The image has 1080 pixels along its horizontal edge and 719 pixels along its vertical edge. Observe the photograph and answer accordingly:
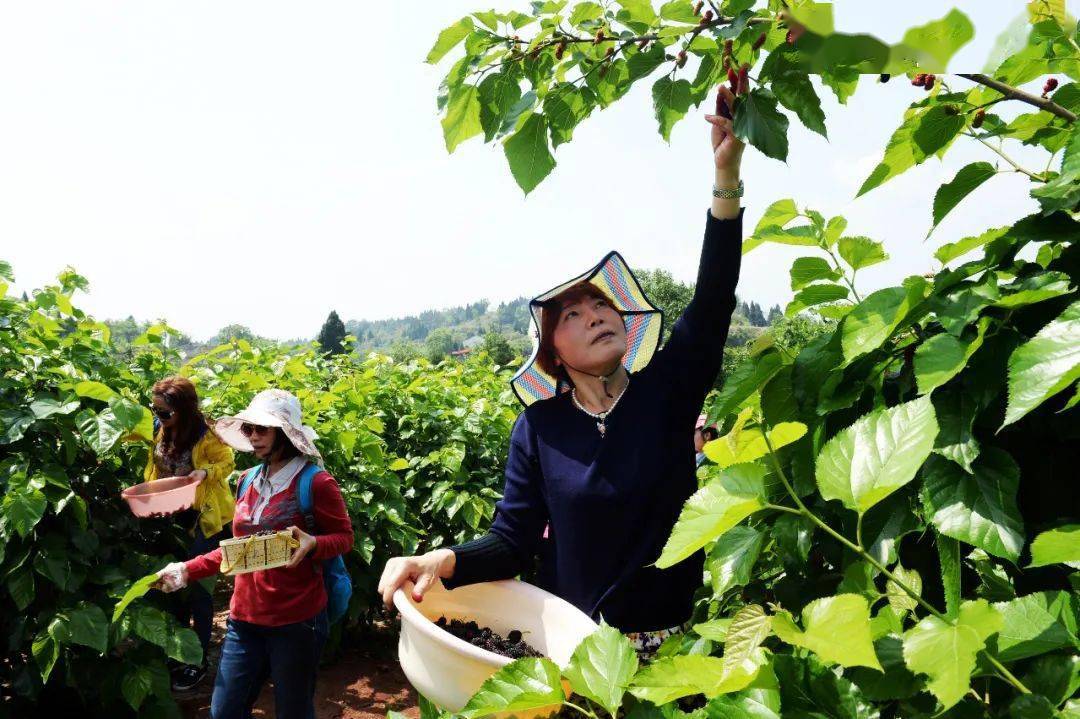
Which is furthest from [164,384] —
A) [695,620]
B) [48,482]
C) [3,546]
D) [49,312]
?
[695,620]

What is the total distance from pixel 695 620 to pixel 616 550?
1.08 feet

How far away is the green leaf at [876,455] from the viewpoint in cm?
66

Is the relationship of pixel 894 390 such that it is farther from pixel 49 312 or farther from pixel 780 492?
pixel 49 312

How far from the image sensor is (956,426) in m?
0.80

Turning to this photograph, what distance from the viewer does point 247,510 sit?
3527mm

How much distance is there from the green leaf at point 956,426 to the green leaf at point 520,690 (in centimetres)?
48

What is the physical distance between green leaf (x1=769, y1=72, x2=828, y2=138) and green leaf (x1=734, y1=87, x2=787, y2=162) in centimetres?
3

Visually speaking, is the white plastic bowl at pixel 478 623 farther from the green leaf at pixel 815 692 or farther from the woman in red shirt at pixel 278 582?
the woman in red shirt at pixel 278 582

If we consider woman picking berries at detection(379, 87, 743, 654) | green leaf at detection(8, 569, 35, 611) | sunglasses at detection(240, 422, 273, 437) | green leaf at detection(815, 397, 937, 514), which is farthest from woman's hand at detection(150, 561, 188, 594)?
green leaf at detection(815, 397, 937, 514)

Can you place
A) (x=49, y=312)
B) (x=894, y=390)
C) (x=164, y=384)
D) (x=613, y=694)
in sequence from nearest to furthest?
(x=613, y=694) < (x=894, y=390) < (x=49, y=312) < (x=164, y=384)

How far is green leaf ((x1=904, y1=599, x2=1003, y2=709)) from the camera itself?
0.55 metres

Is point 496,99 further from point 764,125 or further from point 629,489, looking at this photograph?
point 629,489

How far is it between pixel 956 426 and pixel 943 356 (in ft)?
0.27

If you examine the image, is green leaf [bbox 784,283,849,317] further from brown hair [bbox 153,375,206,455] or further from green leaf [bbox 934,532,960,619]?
brown hair [bbox 153,375,206,455]
